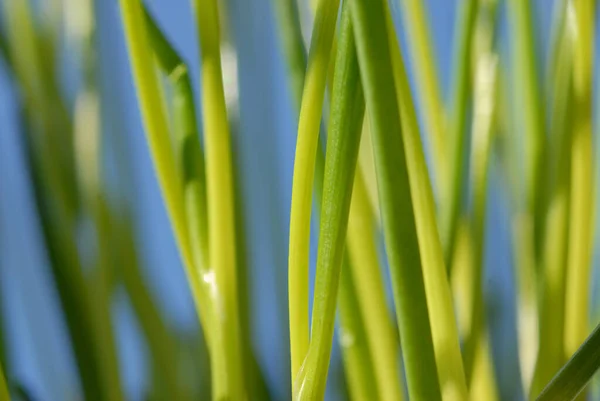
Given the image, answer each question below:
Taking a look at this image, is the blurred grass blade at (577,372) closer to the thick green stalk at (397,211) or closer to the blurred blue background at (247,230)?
the thick green stalk at (397,211)

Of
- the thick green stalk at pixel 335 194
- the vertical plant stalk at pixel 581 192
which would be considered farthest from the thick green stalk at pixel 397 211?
the vertical plant stalk at pixel 581 192

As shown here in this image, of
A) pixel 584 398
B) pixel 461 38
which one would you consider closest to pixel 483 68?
pixel 461 38

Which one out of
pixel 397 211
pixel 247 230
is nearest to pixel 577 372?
pixel 397 211

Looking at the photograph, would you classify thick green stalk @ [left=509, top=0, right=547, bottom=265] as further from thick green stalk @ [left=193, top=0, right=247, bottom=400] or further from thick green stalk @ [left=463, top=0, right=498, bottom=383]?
thick green stalk @ [left=193, top=0, right=247, bottom=400]

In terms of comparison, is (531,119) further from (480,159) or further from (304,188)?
(304,188)

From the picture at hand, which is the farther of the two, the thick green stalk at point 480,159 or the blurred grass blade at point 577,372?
the thick green stalk at point 480,159

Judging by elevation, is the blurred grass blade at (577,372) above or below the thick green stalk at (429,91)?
below

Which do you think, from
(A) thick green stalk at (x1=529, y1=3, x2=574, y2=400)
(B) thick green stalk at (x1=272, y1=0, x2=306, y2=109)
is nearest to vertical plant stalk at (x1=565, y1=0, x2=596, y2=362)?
(A) thick green stalk at (x1=529, y1=3, x2=574, y2=400)

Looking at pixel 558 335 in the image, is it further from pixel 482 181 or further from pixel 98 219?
pixel 98 219
